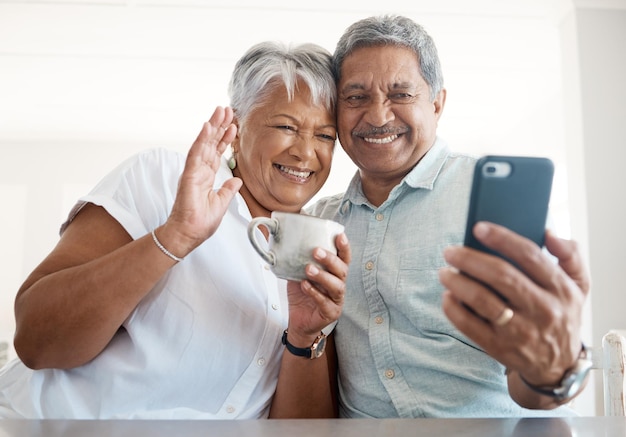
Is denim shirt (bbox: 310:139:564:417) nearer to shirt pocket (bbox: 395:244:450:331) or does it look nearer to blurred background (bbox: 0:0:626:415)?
shirt pocket (bbox: 395:244:450:331)

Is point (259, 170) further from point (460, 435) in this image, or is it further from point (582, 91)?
point (582, 91)

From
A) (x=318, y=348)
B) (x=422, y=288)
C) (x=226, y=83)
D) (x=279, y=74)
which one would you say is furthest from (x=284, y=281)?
(x=226, y=83)

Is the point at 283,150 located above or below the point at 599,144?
above

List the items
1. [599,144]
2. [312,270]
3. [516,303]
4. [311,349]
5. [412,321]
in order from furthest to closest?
[599,144]
[412,321]
[311,349]
[312,270]
[516,303]

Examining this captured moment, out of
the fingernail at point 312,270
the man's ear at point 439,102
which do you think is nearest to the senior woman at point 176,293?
the fingernail at point 312,270

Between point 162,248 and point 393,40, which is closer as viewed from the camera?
point 162,248

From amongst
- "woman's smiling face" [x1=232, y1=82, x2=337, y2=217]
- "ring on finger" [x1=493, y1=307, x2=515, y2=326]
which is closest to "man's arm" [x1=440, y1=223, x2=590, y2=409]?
"ring on finger" [x1=493, y1=307, x2=515, y2=326]

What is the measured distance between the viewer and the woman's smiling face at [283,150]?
1.40m

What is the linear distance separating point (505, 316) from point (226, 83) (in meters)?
5.79

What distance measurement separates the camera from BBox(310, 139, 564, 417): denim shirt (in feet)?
3.91

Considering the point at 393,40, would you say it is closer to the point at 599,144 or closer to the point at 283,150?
the point at 283,150

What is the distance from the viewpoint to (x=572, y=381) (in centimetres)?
69

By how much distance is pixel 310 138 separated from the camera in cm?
142

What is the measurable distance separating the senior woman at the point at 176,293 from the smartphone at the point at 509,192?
350 mm
